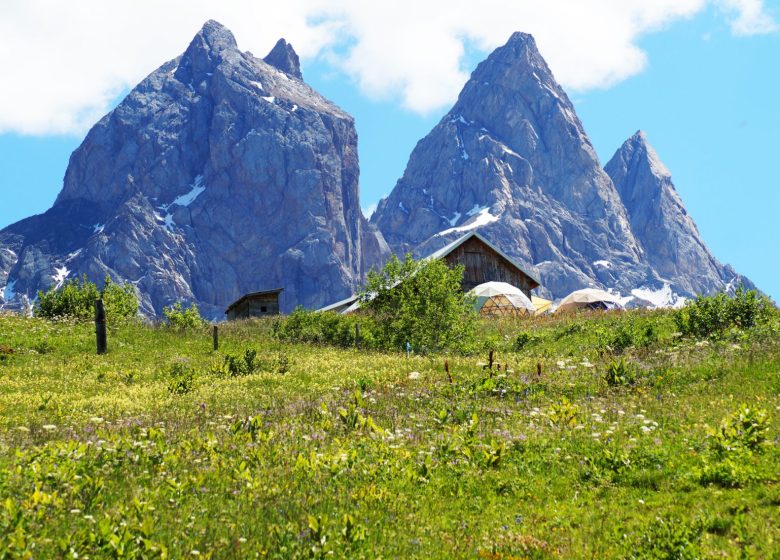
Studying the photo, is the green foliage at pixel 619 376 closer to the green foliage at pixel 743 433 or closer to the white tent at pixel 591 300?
the green foliage at pixel 743 433

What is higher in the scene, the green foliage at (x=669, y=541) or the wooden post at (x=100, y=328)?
the wooden post at (x=100, y=328)

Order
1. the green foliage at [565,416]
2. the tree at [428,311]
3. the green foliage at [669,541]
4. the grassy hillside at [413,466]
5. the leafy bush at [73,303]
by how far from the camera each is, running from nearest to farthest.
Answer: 1. the green foliage at [669,541]
2. the grassy hillside at [413,466]
3. the green foliage at [565,416]
4. the tree at [428,311]
5. the leafy bush at [73,303]

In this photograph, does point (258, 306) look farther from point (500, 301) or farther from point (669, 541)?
point (669, 541)

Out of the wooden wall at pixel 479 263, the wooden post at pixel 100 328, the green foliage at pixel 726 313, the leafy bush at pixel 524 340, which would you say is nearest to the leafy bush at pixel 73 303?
the wooden post at pixel 100 328

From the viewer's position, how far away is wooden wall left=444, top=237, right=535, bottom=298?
66.6 metres

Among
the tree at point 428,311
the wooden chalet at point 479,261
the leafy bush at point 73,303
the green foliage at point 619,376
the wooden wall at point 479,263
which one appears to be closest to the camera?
the green foliage at point 619,376

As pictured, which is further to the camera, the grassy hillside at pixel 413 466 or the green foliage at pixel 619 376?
the green foliage at pixel 619 376

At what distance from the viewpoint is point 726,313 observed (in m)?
24.3

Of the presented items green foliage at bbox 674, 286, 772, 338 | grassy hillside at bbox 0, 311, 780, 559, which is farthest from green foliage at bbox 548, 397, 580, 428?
green foliage at bbox 674, 286, 772, 338

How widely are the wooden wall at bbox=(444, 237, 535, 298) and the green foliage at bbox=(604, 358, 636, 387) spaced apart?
161 ft

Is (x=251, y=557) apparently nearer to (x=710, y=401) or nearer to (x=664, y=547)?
(x=664, y=547)

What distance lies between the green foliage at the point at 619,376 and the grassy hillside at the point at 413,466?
0.24 feet

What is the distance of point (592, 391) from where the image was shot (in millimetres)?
15648

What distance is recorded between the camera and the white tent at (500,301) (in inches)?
2279
